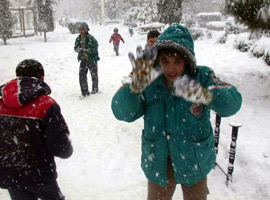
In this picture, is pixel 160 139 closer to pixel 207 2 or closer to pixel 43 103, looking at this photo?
pixel 43 103

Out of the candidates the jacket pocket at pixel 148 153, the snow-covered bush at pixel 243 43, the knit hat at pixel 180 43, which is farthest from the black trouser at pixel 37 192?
the snow-covered bush at pixel 243 43

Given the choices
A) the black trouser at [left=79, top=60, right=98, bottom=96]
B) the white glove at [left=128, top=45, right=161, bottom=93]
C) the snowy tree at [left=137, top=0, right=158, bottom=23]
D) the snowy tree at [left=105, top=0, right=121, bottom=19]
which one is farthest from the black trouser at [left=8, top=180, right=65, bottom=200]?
the snowy tree at [left=105, top=0, right=121, bottom=19]

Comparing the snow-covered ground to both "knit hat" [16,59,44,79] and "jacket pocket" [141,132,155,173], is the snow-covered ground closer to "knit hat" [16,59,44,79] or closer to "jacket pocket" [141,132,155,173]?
"jacket pocket" [141,132,155,173]

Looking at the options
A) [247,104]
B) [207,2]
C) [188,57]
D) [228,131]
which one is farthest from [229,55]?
[207,2]

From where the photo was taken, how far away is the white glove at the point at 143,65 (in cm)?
151

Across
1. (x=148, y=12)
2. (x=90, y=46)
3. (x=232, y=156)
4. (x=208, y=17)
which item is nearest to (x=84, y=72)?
(x=90, y=46)

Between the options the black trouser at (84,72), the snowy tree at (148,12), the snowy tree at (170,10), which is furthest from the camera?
the snowy tree at (148,12)

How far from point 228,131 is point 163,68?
3937 mm

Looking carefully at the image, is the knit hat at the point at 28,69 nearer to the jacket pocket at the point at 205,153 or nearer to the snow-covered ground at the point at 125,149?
the jacket pocket at the point at 205,153

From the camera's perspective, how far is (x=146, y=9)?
30.3 metres

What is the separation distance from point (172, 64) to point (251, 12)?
5578 millimetres

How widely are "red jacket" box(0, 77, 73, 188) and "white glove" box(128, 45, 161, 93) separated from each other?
87cm

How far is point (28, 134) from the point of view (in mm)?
1949

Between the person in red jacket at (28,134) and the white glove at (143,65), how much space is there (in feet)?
2.85
